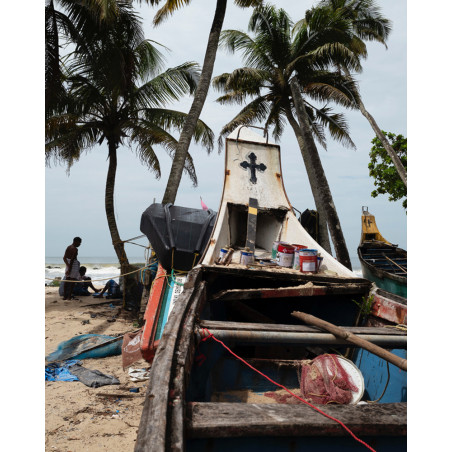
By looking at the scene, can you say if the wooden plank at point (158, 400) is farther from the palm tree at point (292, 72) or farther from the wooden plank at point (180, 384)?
the palm tree at point (292, 72)

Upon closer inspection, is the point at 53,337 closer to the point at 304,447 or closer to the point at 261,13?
the point at 304,447

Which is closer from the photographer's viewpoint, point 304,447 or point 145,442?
point 145,442

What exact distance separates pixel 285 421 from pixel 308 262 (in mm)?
2982

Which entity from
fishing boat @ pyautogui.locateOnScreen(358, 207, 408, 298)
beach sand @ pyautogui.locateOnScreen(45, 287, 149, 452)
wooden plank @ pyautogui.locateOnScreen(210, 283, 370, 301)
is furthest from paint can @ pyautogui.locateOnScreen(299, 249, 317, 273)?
fishing boat @ pyautogui.locateOnScreen(358, 207, 408, 298)

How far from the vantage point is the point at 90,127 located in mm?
11914

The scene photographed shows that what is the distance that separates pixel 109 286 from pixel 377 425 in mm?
11342

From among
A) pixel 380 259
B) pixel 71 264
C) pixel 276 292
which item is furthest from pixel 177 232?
pixel 380 259

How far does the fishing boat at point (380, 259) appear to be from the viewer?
8387 millimetres

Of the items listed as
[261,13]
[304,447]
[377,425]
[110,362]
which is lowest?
[110,362]

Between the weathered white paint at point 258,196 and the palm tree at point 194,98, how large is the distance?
7.80 feet

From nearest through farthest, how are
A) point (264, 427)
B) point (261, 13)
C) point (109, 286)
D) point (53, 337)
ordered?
point (264, 427)
point (53, 337)
point (109, 286)
point (261, 13)

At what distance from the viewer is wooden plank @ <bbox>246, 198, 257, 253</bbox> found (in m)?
5.40

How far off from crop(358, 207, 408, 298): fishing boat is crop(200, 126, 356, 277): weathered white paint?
3814 millimetres

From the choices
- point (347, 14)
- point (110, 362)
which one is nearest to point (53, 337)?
point (110, 362)
